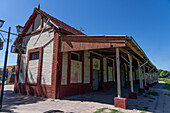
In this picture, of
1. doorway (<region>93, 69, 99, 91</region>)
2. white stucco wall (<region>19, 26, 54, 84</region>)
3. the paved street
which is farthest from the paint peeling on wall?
doorway (<region>93, 69, 99, 91</region>)

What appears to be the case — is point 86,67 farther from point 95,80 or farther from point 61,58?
point 61,58

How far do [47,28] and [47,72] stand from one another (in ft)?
12.0

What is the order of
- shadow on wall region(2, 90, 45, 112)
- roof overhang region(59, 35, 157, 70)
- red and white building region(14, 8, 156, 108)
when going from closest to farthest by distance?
roof overhang region(59, 35, 157, 70), shadow on wall region(2, 90, 45, 112), red and white building region(14, 8, 156, 108)

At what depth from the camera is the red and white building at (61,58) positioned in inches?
269

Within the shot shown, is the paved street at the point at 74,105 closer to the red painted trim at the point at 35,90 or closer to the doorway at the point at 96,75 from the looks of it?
the red painted trim at the point at 35,90

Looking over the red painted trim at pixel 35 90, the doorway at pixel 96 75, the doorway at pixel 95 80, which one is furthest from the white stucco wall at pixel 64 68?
the doorway at pixel 95 80

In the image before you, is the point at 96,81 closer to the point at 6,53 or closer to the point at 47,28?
the point at 47,28

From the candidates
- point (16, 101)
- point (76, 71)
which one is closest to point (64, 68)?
point (76, 71)

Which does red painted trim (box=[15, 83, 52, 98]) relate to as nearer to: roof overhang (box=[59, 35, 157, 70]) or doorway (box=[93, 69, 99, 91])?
roof overhang (box=[59, 35, 157, 70])

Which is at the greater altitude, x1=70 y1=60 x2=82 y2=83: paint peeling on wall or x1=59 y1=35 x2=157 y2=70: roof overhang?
x1=59 y1=35 x2=157 y2=70: roof overhang

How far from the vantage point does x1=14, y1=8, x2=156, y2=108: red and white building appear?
22.4 ft

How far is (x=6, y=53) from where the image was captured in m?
5.51

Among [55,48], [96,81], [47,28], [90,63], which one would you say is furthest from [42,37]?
[96,81]

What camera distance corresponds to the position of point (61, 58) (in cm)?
834
